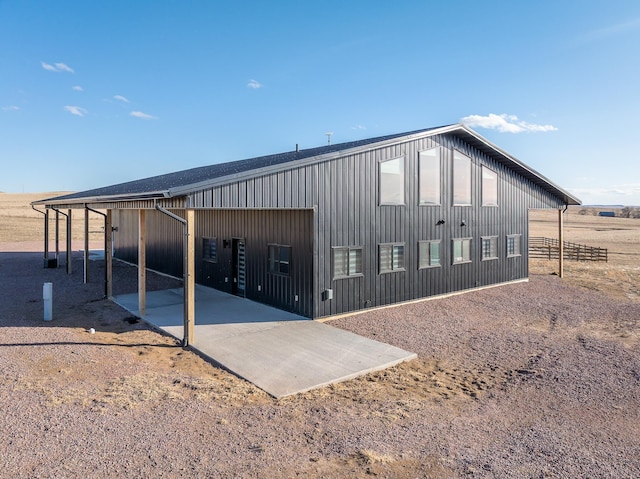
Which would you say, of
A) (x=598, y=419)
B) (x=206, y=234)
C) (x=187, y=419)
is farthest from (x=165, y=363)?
(x=206, y=234)

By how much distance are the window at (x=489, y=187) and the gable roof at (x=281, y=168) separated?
649 millimetres

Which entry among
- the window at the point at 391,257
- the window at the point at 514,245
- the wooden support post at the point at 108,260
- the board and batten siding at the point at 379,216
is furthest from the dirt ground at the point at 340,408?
the window at the point at 514,245

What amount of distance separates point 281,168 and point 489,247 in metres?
9.91

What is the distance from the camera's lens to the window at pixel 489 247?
16156mm

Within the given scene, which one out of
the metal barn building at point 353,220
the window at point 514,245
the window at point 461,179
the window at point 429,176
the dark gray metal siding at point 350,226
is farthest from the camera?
the window at point 514,245

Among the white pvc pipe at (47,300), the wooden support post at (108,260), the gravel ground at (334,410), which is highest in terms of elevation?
the wooden support post at (108,260)

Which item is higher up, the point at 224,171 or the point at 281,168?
the point at 224,171

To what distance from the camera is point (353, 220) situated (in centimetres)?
1198

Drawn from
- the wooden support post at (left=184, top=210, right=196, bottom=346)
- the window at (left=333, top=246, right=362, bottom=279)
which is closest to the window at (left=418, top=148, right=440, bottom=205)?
the window at (left=333, top=246, right=362, bottom=279)

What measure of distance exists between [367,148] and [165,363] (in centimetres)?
743

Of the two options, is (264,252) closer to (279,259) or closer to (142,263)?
(279,259)

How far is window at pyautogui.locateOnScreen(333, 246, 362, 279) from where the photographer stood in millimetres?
11695

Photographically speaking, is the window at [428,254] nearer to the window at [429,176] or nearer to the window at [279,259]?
the window at [429,176]

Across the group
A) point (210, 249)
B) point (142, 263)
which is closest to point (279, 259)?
point (142, 263)
